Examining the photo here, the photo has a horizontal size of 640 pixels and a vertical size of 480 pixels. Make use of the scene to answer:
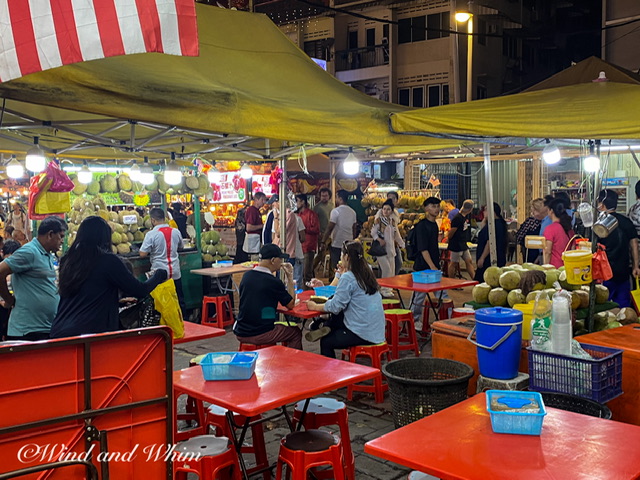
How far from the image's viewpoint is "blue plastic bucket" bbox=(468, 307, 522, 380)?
406 centimetres

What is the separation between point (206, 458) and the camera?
3322 millimetres

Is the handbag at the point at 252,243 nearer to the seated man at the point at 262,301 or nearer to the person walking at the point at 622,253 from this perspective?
the seated man at the point at 262,301

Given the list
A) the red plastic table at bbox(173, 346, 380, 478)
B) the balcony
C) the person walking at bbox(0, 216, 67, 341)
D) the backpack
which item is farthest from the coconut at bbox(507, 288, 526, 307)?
the balcony

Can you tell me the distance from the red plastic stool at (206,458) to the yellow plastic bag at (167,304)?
1080mm

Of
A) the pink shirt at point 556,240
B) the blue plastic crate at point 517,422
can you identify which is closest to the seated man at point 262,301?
the blue plastic crate at point 517,422

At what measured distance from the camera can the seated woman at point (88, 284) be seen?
162 inches

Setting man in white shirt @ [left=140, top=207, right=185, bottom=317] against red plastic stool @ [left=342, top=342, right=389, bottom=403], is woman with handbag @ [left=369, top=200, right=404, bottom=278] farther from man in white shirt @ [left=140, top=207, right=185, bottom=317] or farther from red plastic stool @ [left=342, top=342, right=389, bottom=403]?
red plastic stool @ [left=342, top=342, right=389, bottom=403]

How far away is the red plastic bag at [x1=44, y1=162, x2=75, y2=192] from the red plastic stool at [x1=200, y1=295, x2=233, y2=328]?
2609 millimetres

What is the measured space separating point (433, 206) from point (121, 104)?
18.3 feet

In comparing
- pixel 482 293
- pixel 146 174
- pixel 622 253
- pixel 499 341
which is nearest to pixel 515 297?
pixel 482 293

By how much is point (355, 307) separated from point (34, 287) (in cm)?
281

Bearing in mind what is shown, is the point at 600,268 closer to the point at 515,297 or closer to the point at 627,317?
the point at 515,297

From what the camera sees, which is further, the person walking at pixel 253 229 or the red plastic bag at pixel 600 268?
the person walking at pixel 253 229

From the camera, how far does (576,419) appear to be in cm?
274
